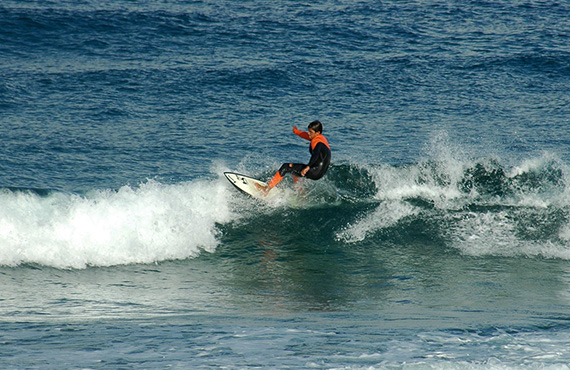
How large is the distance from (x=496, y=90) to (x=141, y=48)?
1135cm

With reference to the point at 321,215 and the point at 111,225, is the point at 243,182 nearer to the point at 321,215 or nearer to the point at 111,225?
the point at 321,215

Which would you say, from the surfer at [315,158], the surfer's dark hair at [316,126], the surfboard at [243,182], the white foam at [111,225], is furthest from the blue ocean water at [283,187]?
the surfer's dark hair at [316,126]

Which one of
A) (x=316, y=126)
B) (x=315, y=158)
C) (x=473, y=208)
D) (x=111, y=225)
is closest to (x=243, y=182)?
(x=315, y=158)

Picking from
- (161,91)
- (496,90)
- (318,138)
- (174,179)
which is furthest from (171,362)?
(496,90)

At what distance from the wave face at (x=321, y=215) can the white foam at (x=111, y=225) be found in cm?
2

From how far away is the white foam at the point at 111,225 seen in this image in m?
9.90

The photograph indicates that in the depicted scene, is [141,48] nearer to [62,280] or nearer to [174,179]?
[174,179]

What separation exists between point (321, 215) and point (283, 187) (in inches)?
35.3

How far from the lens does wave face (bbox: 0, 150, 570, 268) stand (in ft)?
33.6

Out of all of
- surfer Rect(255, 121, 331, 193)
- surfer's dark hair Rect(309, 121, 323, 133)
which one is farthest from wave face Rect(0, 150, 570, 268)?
surfer's dark hair Rect(309, 121, 323, 133)

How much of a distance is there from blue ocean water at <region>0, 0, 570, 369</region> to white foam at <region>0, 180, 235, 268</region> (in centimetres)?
4

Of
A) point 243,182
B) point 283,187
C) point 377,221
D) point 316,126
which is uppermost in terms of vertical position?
point 316,126

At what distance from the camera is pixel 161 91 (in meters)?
18.6

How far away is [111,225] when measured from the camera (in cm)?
1061
